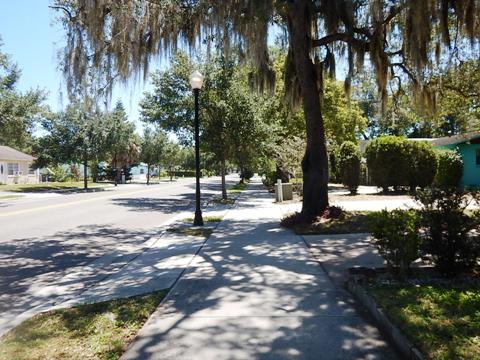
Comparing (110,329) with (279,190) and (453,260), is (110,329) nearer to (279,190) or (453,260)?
(453,260)

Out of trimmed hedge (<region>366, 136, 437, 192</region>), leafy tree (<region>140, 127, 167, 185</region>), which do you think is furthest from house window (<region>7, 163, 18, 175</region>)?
trimmed hedge (<region>366, 136, 437, 192</region>)

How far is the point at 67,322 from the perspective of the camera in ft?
15.7

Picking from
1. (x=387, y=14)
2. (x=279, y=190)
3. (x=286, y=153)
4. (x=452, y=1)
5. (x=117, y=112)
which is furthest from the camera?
(x=117, y=112)

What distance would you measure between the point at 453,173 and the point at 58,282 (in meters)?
23.0

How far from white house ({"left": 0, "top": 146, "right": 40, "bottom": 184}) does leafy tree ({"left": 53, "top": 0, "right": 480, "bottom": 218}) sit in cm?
4367

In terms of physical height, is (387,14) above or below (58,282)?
above

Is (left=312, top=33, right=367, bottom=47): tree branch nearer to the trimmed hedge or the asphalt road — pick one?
the asphalt road

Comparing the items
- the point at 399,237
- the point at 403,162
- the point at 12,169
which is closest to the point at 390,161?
the point at 403,162

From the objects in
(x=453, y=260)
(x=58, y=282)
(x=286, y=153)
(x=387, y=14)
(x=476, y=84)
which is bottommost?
(x=58, y=282)

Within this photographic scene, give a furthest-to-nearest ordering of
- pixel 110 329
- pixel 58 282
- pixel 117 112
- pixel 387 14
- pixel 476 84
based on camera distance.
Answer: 1. pixel 117 112
2. pixel 476 84
3. pixel 387 14
4. pixel 58 282
5. pixel 110 329

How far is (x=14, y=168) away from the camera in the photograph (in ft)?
168

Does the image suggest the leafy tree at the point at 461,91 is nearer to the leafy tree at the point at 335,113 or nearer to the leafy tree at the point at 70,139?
the leafy tree at the point at 335,113

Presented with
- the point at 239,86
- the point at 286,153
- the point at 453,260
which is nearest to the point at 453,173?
the point at 286,153

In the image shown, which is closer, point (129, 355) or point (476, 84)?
point (129, 355)
